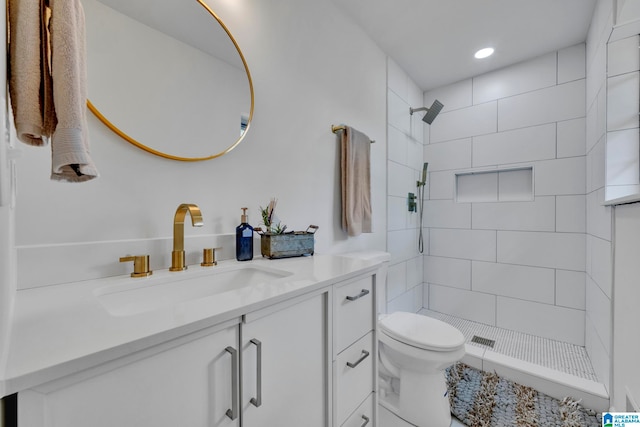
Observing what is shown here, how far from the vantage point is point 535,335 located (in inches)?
88.5

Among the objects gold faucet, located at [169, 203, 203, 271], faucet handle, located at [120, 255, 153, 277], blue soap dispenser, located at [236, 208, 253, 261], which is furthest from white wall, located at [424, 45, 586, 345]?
faucet handle, located at [120, 255, 153, 277]

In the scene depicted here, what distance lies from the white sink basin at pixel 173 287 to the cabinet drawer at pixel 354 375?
0.37 metres

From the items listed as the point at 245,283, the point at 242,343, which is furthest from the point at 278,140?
the point at 242,343

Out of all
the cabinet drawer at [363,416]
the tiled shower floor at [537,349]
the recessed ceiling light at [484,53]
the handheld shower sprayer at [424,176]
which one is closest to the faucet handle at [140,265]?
the cabinet drawer at [363,416]

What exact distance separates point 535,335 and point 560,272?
0.57 metres

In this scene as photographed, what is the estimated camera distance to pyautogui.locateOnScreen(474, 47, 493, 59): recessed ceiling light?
2176mm

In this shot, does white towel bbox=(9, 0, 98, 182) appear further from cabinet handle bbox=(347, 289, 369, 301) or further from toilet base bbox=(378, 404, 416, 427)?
toilet base bbox=(378, 404, 416, 427)

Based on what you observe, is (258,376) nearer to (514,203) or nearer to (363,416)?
(363,416)

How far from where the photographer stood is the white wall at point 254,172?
0.75 m

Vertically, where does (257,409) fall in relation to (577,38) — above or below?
below

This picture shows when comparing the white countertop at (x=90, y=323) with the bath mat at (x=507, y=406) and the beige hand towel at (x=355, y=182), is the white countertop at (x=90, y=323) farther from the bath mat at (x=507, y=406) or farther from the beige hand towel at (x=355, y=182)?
the bath mat at (x=507, y=406)

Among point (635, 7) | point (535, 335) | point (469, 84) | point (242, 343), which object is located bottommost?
point (535, 335)

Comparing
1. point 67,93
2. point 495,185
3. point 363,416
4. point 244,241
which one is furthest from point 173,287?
point 495,185

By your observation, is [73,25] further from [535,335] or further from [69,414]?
[535,335]
